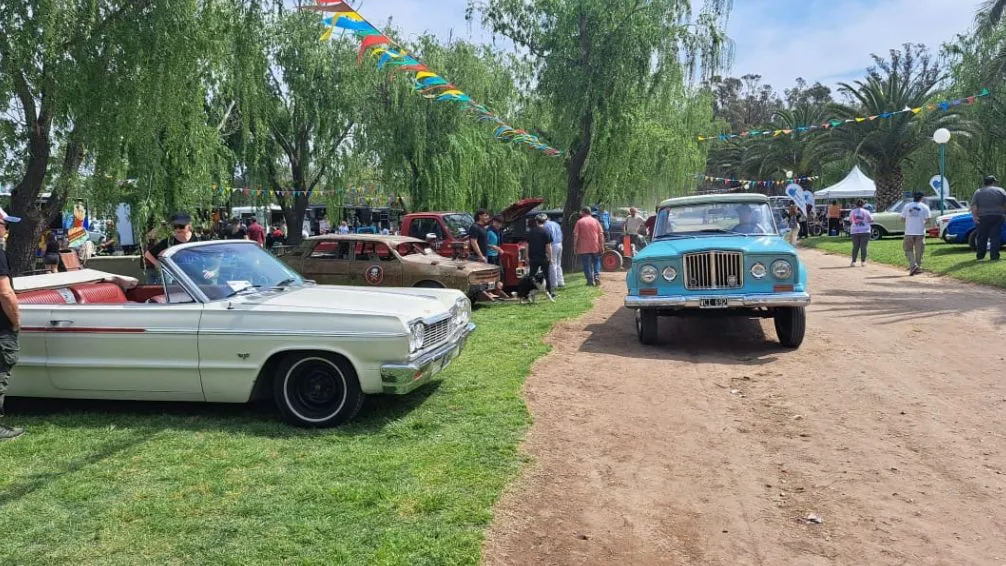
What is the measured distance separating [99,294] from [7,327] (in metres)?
1.31

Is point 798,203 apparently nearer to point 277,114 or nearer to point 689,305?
point 277,114

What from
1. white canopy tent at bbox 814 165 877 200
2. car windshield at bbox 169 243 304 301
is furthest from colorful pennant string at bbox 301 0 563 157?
white canopy tent at bbox 814 165 877 200

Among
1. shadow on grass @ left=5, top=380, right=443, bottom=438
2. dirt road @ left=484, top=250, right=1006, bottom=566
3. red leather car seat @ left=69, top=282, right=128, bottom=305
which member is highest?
red leather car seat @ left=69, top=282, right=128, bottom=305

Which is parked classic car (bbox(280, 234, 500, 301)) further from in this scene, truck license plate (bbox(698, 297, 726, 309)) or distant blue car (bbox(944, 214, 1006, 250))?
distant blue car (bbox(944, 214, 1006, 250))

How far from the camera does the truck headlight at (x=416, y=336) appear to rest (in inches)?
214

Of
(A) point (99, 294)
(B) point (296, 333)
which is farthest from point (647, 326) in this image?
(A) point (99, 294)

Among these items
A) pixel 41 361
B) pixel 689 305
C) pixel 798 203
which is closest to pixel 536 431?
pixel 689 305

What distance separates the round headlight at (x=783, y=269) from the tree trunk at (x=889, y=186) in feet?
89.9

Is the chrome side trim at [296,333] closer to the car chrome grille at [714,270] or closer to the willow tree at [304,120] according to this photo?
the car chrome grille at [714,270]

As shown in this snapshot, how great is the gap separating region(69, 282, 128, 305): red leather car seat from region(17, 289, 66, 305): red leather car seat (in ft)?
0.48

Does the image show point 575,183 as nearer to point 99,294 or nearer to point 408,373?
point 99,294

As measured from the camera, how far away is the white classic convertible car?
5434 mm

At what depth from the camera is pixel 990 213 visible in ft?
49.8

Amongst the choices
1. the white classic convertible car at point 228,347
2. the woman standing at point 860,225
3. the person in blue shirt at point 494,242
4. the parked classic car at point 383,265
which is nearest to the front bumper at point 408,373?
the white classic convertible car at point 228,347
